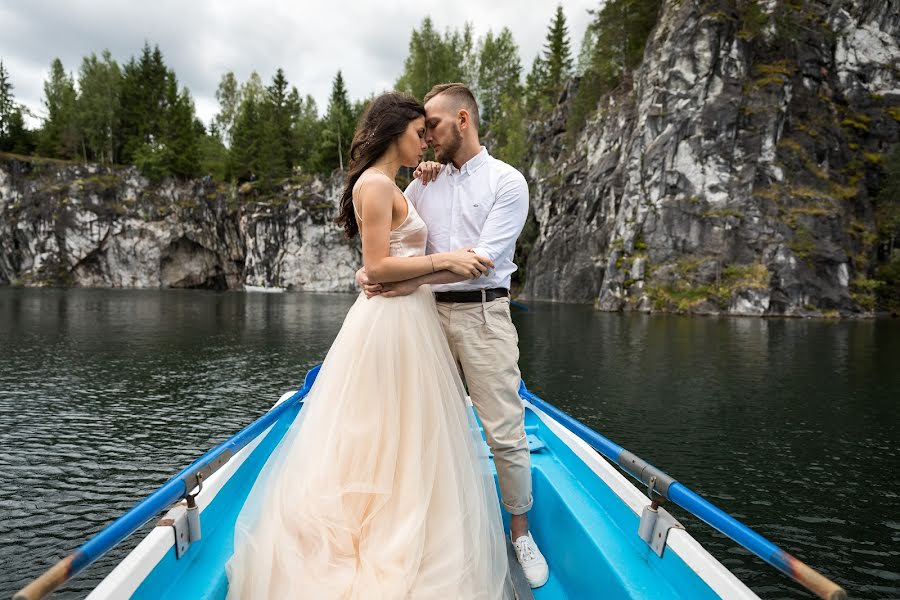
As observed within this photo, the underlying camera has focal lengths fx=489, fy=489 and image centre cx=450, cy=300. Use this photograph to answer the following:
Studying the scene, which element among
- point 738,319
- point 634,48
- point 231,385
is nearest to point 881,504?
point 231,385

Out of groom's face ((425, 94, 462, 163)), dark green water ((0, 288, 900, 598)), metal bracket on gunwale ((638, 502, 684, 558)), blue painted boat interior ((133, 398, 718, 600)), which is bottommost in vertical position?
dark green water ((0, 288, 900, 598))

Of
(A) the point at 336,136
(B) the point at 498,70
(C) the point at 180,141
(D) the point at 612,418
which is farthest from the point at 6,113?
(D) the point at 612,418

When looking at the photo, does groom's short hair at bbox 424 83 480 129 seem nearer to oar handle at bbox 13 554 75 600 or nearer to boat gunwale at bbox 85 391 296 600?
boat gunwale at bbox 85 391 296 600

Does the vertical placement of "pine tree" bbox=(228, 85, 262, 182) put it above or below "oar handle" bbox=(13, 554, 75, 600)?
above

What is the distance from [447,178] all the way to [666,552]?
2.58 m

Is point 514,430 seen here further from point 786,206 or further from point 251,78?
point 251,78

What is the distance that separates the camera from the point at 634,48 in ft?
184

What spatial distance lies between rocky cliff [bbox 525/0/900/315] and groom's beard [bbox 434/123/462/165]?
4250cm

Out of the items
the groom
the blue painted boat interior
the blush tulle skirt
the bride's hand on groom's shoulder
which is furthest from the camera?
the bride's hand on groom's shoulder

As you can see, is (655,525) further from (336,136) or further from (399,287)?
(336,136)

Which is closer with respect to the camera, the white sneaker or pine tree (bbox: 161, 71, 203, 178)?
the white sneaker

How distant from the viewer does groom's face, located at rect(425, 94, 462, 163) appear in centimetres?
322

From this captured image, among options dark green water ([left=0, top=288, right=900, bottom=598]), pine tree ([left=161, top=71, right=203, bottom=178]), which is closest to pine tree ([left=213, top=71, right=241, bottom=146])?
pine tree ([left=161, top=71, right=203, bottom=178])

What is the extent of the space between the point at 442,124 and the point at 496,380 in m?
1.71
